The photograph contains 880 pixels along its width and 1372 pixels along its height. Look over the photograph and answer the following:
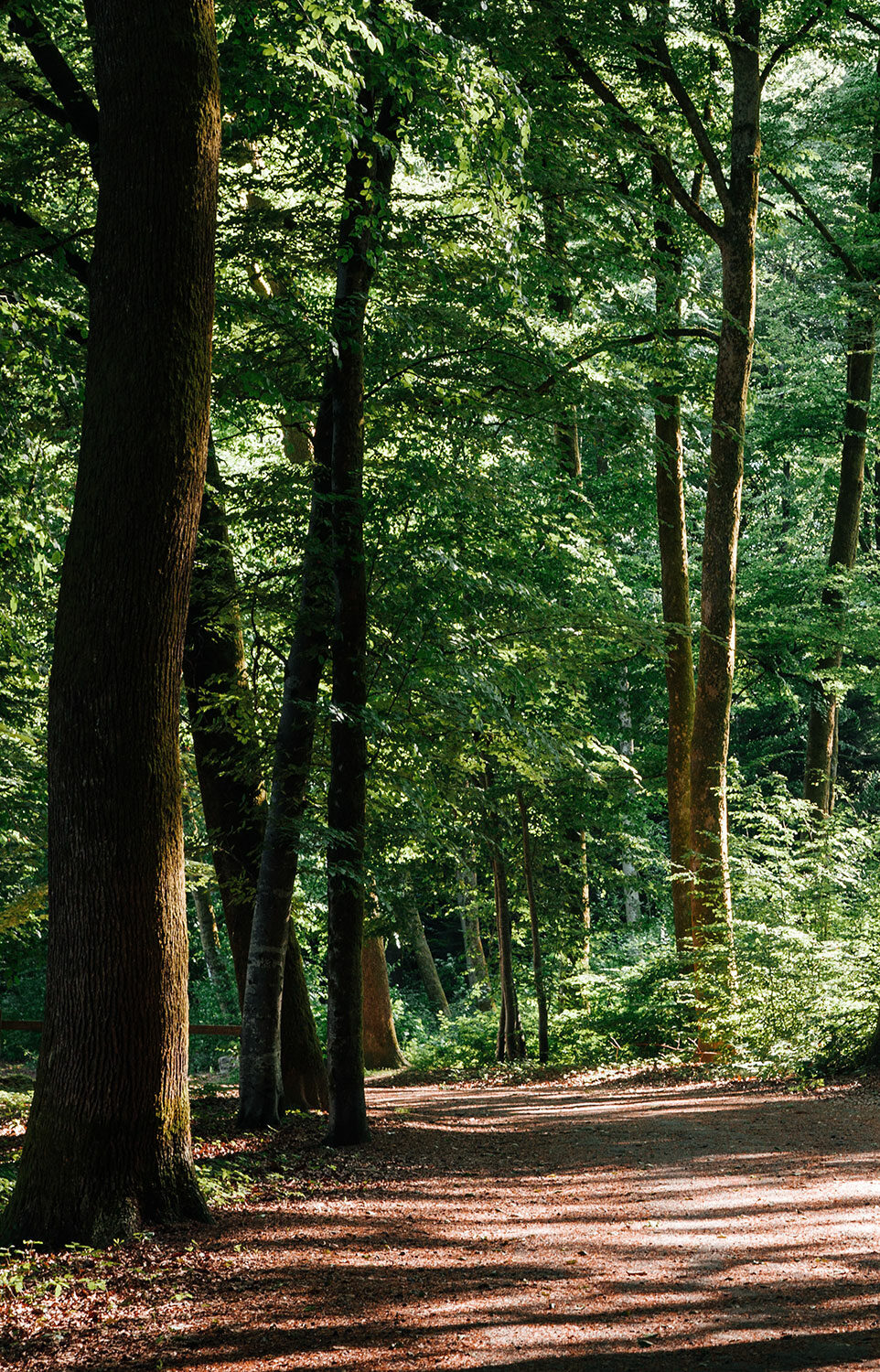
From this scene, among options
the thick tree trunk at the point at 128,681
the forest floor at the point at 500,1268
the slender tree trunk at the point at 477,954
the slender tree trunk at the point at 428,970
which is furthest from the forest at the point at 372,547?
the slender tree trunk at the point at 428,970

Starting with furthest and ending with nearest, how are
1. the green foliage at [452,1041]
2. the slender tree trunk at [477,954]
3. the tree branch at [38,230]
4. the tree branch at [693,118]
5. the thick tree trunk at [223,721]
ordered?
the slender tree trunk at [477,954], the green foliage at [452,1041], the tree branch at [693,118], the thick tree trunk at [223,721], the tree branch at [38,230]

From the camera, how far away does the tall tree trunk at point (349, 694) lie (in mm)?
8148

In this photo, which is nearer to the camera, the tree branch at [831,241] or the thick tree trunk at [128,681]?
the thick tree trunk at [128,681]

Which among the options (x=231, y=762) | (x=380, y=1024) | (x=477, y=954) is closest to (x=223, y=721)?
(x=231, y=762)

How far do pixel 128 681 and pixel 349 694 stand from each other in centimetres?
326

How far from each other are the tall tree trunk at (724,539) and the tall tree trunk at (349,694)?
6344mm

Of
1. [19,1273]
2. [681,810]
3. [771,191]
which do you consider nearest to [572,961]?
[681,810]

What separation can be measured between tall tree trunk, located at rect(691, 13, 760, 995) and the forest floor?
547 centimetres

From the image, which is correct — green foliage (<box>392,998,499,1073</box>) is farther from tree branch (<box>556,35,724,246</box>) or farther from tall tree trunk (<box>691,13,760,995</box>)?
Result: tree branch (<box>556,35,724,246</box>)

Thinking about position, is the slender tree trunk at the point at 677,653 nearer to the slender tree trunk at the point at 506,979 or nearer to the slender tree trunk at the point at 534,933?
the slender tree trunk at the point at 534,933

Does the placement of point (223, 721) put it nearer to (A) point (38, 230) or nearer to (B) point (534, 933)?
(A) point (38, 230)

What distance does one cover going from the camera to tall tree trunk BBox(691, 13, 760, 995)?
1354cm

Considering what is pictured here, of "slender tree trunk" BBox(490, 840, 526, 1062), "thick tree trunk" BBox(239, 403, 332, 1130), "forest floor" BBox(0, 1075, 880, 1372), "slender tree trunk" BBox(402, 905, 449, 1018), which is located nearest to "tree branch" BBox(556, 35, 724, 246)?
"thick tree trunk" BBox(239, 403, 332, 1130)

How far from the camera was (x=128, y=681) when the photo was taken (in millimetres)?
5102
